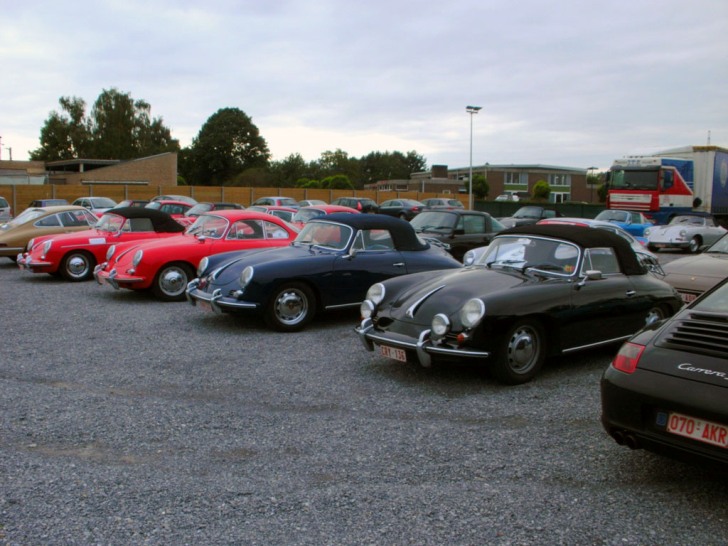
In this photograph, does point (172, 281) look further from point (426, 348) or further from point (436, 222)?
point (436, 222)

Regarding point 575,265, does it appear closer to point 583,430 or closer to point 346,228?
point 583,430

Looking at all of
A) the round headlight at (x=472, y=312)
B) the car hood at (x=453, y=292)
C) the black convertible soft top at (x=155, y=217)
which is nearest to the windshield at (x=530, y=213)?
the black convertible soft top at (x=155, y=217)

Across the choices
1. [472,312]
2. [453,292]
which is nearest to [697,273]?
[453,292]

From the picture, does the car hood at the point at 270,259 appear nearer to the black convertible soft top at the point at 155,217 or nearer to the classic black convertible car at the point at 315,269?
the classic black convertible car at the point at 315,269

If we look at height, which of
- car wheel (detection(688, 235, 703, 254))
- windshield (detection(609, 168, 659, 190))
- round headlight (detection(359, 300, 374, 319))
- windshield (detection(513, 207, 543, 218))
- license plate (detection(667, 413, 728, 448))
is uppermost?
windshield (detection(609, 168, 659, 190))

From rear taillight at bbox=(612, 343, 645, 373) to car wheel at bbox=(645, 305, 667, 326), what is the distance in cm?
326

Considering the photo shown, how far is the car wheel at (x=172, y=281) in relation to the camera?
10555 mm

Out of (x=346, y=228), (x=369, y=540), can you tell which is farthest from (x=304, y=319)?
(x=369, y=540)

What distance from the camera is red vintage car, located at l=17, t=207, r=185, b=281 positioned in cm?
1269

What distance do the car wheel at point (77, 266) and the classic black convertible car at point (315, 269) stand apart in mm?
4752

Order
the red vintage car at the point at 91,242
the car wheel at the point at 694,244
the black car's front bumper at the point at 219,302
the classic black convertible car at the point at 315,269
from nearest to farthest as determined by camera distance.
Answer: the black car's front bumper at the point at 219,302, the classic black convertible car at the point at 315,269, the red vintage car at the point at 91,242, the car wheel at the point at 694,244

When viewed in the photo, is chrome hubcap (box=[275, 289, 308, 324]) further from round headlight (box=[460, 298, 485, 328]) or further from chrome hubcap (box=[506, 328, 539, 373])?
chrome hubcap (box=[506, 328, 539, 373])

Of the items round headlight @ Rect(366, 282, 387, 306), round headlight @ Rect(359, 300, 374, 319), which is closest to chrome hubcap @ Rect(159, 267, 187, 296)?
round headlight @ Rect(366, 282, 387, 306)

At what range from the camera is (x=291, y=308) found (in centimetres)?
834
